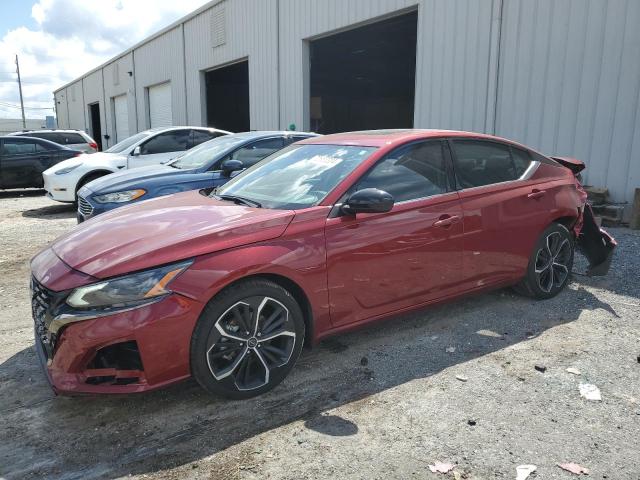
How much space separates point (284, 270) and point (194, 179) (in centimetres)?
388

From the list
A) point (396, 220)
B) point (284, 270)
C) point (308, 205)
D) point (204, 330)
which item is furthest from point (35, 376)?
point (396, 220)

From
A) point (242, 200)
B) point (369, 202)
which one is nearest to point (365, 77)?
point (242, 200)

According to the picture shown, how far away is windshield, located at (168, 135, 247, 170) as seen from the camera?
7.14m

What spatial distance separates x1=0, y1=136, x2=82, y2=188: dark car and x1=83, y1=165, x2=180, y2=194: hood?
7456 mm

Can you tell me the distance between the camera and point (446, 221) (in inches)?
154

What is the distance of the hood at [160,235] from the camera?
2883mm

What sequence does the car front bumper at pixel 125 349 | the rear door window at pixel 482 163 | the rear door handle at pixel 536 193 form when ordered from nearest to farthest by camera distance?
the car front bumper at pixel 125 349 → the rear door window at pixel 482 163 → the rear door handle at pixel 536 193

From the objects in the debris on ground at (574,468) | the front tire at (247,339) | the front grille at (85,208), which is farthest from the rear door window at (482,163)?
the front grille at (85,208)

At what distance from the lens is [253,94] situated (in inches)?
649

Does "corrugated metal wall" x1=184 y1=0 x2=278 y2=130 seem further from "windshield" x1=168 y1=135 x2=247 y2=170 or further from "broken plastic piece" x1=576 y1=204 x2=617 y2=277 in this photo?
"broken plastic piece" x1=576 y1=204 x2=617 y2=277

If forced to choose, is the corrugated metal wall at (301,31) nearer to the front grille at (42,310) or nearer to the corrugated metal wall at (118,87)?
the front grille at (42,310)

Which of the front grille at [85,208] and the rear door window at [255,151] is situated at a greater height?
the rear door window at [255,151]

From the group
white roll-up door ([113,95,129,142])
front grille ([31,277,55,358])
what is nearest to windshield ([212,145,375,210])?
front grille ([31,277,55,358])

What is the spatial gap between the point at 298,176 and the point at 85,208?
4.09 metres
